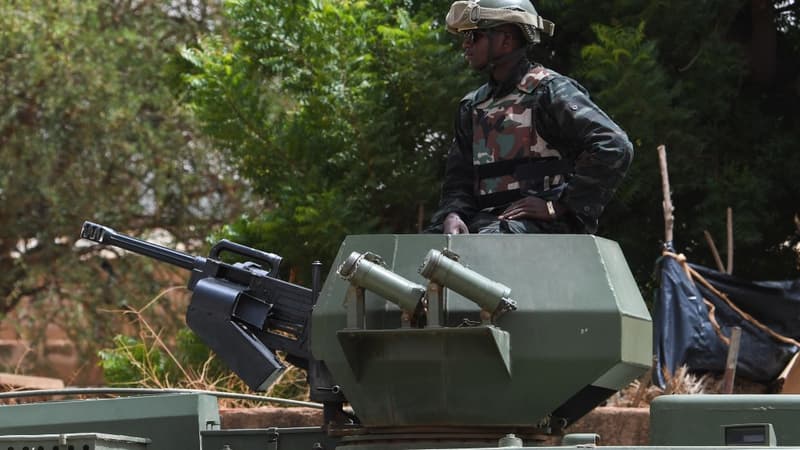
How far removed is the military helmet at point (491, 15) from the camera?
5961 millimetres

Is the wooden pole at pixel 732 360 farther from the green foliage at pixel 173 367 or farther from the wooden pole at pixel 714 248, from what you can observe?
the green foliage at pixel 173 367

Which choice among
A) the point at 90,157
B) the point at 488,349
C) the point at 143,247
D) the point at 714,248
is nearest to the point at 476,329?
the point at 488,349

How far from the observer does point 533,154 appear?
5.93 meters

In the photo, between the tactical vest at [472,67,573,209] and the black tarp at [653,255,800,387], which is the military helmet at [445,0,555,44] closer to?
the tactical vest at [472,67,573,209]

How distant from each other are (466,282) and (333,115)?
8.65 meters

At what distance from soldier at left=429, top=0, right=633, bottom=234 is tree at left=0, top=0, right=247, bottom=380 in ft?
50.3

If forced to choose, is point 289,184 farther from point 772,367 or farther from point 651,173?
point 772,367

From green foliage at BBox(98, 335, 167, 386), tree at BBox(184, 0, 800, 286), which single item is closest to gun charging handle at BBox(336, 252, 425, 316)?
tree at BBox(184, 0, 800, 286)

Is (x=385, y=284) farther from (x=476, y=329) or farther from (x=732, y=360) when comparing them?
(x=732, y=360)

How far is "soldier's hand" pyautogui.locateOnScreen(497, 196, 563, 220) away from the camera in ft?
18.9

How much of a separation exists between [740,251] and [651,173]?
1.45 meters

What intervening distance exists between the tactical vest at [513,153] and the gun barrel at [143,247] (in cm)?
120

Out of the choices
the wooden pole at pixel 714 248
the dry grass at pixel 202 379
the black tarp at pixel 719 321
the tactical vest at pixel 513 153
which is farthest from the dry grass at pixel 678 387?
the tactical vest at pixel 513 153

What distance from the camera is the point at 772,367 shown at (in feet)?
39.3
